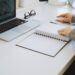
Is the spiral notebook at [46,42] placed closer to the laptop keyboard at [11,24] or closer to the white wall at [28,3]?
the laptop keyboard at [11,24]

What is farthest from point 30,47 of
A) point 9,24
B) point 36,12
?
point 36,12

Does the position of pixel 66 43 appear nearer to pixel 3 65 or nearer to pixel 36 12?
pixel 3 65

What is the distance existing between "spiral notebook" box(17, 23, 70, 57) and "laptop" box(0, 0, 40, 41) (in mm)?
89

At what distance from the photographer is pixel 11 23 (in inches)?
49.8

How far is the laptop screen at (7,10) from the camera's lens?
4.04 ft

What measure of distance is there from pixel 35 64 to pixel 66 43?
0.30 m

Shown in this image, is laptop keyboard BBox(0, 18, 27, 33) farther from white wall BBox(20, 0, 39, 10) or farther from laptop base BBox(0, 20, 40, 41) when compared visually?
white wall BBox(20, 0, 39, 10)

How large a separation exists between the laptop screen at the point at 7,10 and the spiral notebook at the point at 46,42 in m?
0.26

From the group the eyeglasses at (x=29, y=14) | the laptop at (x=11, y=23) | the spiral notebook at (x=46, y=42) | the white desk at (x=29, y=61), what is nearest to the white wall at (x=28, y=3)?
the eyeglasses at (x=29, y=14)

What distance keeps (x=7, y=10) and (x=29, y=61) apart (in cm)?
55

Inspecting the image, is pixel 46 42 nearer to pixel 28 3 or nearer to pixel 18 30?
pixel 18 30

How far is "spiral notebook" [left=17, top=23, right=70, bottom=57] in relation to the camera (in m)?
0.97

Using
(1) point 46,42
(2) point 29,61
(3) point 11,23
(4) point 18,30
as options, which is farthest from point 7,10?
(2) point 29,61

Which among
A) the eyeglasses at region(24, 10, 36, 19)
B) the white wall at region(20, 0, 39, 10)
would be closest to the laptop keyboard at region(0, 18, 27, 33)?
the eyeglasses at region(24, 10, 36, 19)
